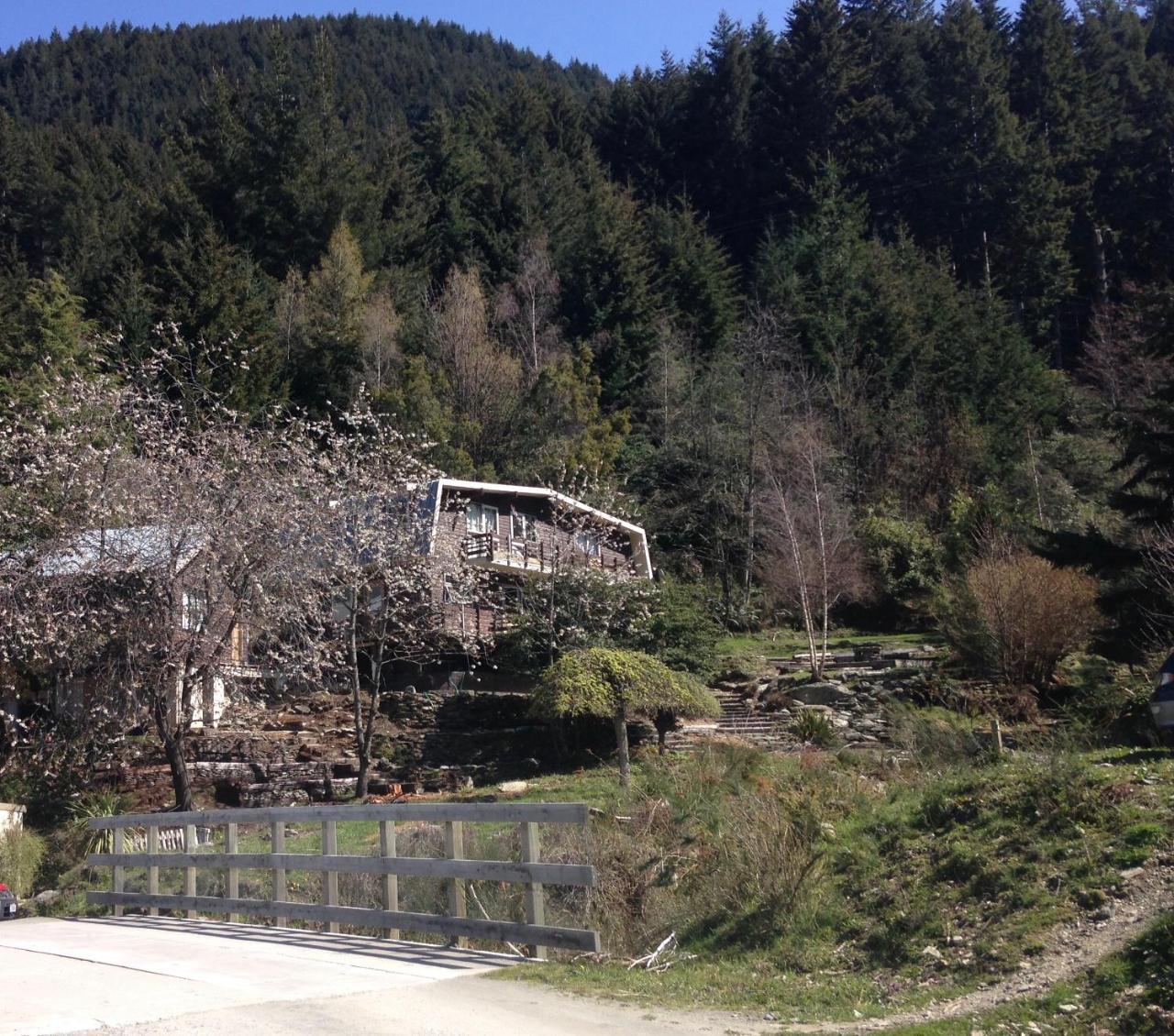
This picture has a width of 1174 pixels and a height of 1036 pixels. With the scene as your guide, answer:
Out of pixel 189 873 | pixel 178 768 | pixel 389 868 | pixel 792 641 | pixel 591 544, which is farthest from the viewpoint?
pixel 792 641

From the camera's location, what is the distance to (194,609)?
19.8 metres

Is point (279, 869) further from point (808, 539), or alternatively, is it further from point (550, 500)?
point (808, 539)

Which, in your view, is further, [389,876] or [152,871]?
[152,871]

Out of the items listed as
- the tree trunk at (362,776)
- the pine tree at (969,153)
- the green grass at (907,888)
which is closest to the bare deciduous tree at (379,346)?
the tree trunk at (362,776)

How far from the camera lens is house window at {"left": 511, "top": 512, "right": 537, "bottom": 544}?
36.9 m

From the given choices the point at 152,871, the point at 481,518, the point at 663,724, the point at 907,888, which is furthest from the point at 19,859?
the point at 481,518

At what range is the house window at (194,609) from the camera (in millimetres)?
19641

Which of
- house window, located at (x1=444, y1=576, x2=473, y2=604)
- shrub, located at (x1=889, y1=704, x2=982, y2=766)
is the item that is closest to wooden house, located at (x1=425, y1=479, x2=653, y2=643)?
house window, located at (x1=444, y1=576, x2=473, y2=604)

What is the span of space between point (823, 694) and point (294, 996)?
987 inches

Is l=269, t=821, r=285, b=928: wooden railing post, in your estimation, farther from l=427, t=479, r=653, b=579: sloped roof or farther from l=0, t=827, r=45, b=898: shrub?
l=427, t=479, r=653, b=579: sloped roof

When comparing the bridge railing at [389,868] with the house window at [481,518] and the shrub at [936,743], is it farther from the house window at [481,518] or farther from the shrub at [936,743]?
the house window at [481,518]

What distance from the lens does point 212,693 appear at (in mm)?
26594

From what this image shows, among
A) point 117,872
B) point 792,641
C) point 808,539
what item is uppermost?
point 808,539

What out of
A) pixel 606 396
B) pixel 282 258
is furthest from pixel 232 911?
pixel 282 258
